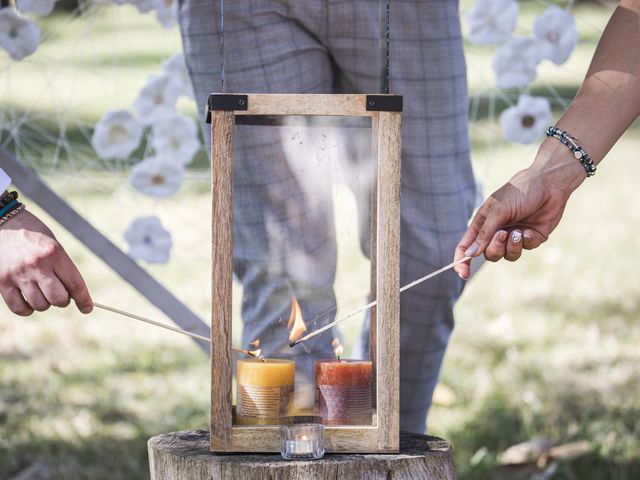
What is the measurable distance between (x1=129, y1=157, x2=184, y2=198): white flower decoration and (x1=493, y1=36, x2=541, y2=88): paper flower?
745 mm

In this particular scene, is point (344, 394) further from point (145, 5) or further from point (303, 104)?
point (145, 5)

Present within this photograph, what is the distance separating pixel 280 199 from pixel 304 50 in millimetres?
390

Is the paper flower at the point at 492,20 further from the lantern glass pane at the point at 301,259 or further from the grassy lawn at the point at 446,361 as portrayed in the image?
the lantern glass pane at the point at 301,259

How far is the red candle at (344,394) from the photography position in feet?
4.09

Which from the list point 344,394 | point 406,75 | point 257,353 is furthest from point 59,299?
point 406,75

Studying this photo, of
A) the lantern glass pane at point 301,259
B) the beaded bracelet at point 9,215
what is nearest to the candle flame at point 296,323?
the lantern glass pane at point 301,259

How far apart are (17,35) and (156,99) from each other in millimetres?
409

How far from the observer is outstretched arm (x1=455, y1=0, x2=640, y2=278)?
1.29 metres

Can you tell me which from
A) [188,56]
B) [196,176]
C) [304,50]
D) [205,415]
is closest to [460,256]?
[304,50]

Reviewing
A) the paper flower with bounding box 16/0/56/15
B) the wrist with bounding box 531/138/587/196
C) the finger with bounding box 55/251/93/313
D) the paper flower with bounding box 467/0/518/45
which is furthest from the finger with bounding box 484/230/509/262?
the paper flower with bounding box 16/0/56/15

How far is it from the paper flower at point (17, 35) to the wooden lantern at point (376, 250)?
0.87 metres

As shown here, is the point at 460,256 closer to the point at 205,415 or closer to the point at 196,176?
the point at 196,176

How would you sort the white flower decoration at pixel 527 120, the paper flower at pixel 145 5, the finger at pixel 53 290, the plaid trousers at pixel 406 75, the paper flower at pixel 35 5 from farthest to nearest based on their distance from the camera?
the white flower decoration at pixel 527 120 → the paper flower at pixel 145 5 → the paper flower at pixel 35 5 → the plaid trousers at pixel 406 75 → the finger at pixel 53 290

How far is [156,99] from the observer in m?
2.29
